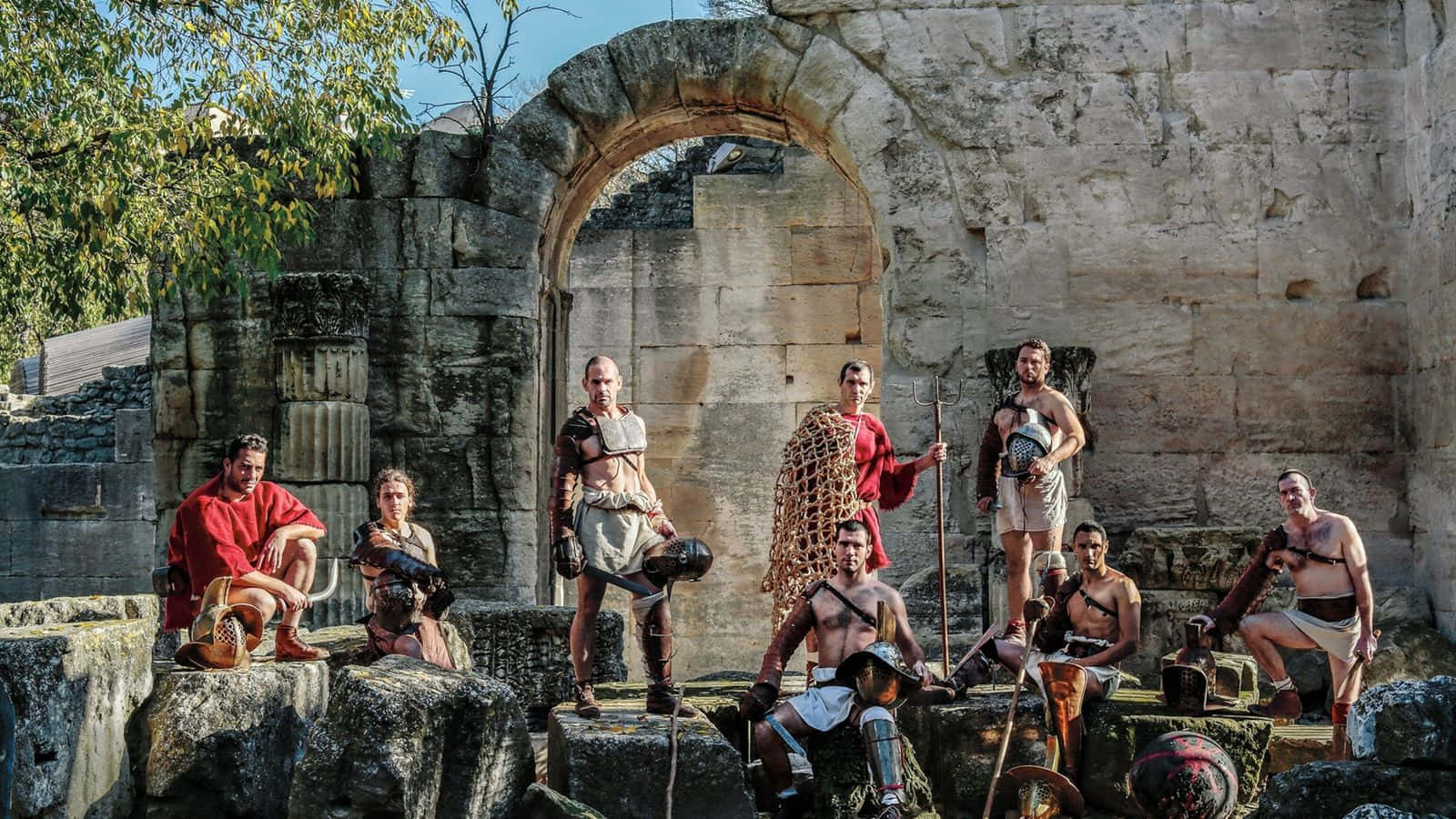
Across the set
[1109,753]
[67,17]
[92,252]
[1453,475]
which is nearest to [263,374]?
[92,252]

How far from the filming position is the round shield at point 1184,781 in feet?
17.5

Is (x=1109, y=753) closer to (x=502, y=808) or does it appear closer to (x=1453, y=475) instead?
(x=502, y=808)

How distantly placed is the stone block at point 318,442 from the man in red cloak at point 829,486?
11.2 feet

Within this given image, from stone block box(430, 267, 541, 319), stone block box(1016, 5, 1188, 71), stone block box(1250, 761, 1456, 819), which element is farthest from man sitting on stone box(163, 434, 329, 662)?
stone block box(1016, 5, 1188, 71)

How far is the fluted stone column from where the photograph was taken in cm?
996

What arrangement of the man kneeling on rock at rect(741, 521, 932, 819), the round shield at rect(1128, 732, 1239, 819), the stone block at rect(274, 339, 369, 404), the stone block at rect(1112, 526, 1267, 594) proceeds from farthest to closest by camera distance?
the stone block at rect(274, 339, 369, 404), the stone block at rect(1112, 526, 1267, 594), the man kneeling on rock at rect(741, 521, 932, 819), the round shield at rect(1128, 732, 1239, 819)

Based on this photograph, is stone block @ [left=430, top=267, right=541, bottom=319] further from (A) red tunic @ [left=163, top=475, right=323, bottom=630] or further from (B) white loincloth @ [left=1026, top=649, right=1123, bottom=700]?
(B) white loincloth @ [left=1026, top=649, right=1123, bottom=700]

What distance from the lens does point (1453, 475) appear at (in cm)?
897

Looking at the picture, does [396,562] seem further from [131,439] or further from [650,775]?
[131,439]

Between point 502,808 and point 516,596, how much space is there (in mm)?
4581

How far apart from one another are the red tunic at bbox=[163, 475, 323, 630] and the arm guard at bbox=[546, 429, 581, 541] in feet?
4.57

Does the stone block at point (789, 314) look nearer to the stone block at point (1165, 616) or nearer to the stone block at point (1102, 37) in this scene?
the stone block at point (1102, 37)

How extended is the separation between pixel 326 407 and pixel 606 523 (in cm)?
379

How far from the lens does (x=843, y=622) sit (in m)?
6.58
